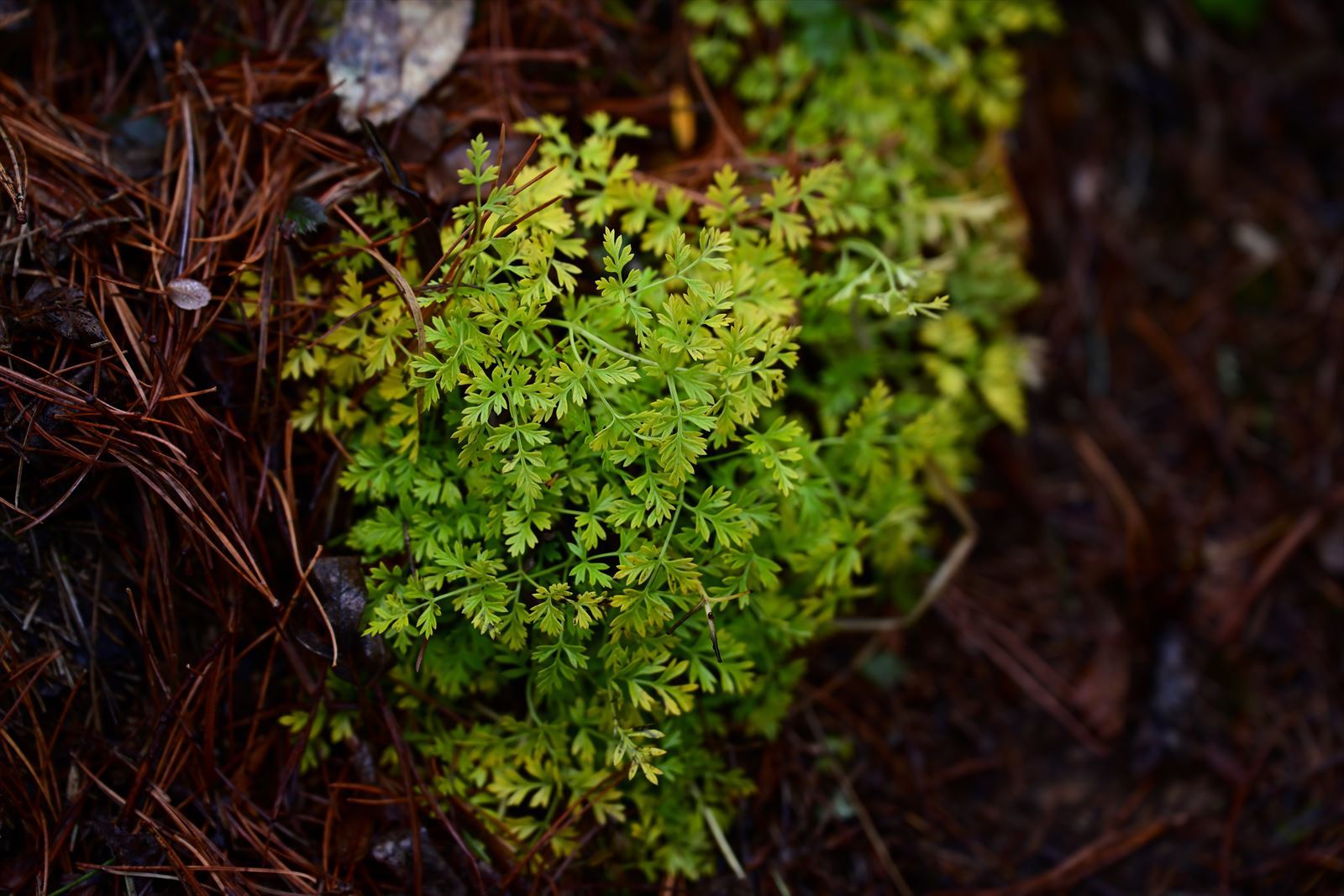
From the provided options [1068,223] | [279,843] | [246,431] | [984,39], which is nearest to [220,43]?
[246,431]

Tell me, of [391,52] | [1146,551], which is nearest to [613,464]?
[391,52]

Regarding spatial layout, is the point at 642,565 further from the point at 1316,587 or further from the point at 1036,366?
the point at 1316,587

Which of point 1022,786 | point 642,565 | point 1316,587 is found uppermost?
point 642,565

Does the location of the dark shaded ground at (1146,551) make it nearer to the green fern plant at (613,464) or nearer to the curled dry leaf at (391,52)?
the green fern plant at (613,464)

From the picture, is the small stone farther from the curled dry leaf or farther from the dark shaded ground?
the dark shaded ground

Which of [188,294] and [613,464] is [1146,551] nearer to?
[613,464]
